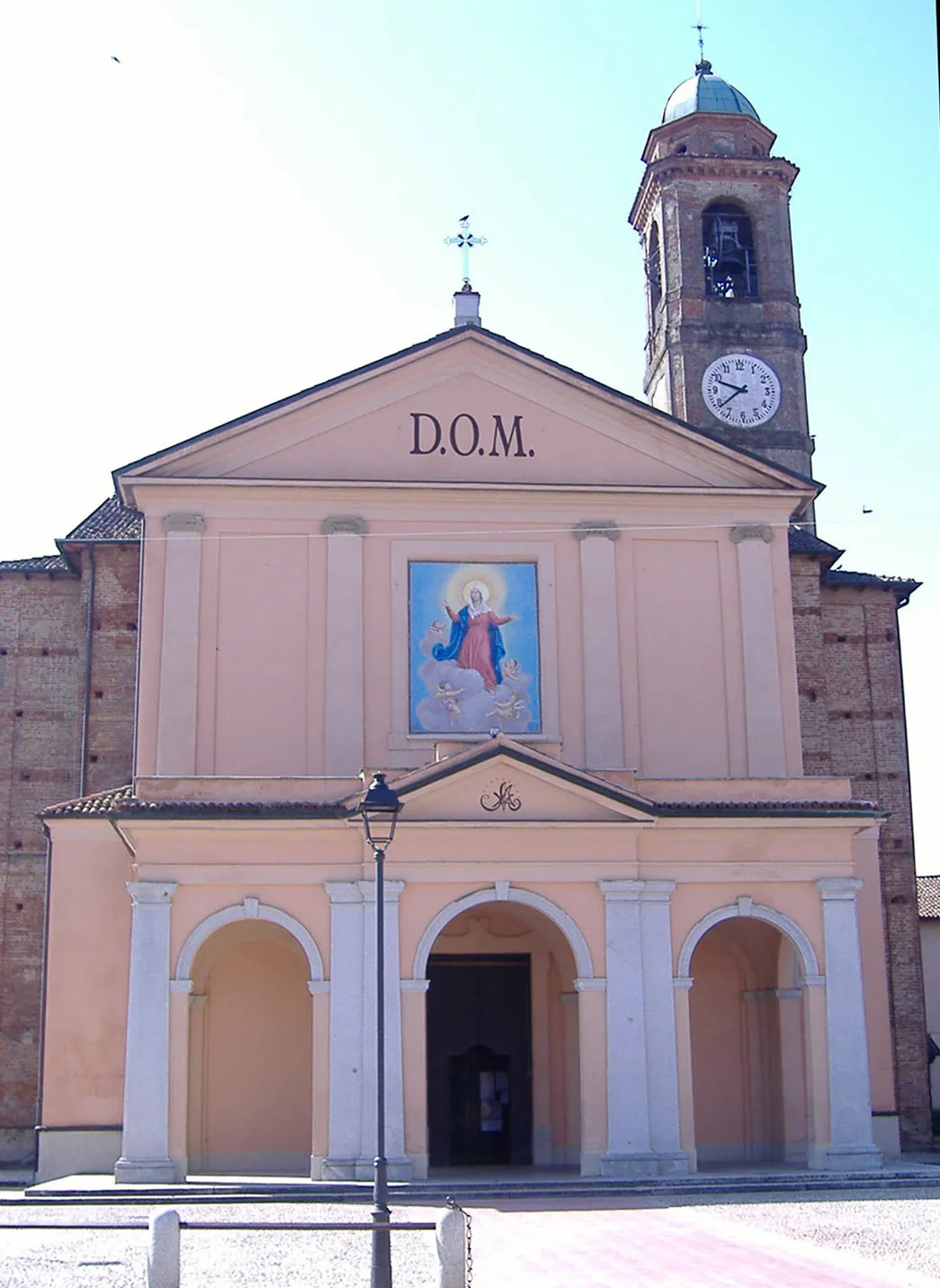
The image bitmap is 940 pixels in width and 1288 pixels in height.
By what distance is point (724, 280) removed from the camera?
4078cm

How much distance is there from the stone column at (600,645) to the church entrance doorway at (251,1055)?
233 inches

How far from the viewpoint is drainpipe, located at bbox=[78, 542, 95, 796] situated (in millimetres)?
29688

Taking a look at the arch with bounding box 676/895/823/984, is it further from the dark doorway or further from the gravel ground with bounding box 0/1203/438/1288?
the gravel ground with bounding box 0/1203/438/1288

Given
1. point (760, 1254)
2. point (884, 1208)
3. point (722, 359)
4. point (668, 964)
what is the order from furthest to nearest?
point (722, 359) → point (668, 964) → point (884, 1208) → point (760, 1254)

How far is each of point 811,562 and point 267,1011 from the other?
14.3m

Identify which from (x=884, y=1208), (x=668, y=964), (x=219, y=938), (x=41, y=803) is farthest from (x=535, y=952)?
(x=41, y=803)

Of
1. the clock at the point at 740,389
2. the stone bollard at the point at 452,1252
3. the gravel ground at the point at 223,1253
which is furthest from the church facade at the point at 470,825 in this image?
the clock at the point at 740,389

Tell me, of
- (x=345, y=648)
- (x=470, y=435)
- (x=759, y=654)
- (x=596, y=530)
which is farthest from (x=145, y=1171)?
(x=470, y=435)

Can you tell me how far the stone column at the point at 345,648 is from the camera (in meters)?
25.9

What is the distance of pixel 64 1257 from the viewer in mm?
15828

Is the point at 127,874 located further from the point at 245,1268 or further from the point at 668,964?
the point at 245,1268

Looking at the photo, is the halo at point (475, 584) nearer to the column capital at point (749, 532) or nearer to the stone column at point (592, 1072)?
the column capital at point (749, 532)

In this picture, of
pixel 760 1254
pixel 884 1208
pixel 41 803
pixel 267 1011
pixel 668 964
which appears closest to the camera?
pixel 760 1254

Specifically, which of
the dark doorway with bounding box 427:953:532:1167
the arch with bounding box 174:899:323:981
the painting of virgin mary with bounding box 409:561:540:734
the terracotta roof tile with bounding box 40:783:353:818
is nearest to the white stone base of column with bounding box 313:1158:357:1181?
the arch with bounding box 174:899:323:981
